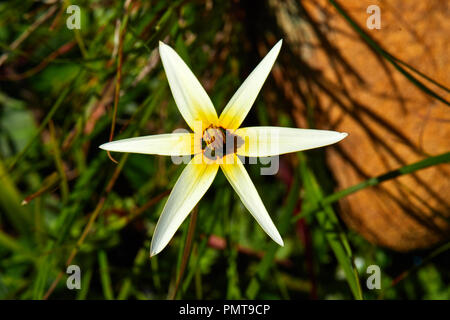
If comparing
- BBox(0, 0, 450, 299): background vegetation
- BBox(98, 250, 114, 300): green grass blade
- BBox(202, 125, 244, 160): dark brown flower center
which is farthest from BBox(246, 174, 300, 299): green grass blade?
BBox(98, 250, 114, 300): green grass blade

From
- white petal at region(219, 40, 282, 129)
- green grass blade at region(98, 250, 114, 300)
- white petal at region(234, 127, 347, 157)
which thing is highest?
white petal at region(219, 40, 282, 129)

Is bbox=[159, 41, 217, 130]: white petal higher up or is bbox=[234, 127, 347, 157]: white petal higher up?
bbox=[159, 41, 217, 130]: white petal

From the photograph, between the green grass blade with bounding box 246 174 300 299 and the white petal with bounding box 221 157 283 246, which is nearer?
the white petal with bounding box 221 157 283 246

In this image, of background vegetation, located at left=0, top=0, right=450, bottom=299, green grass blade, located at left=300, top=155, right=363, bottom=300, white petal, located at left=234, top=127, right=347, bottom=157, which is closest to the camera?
white petal, located at left=234, top=127, right=347, bottom=157

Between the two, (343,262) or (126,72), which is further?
(126,72)

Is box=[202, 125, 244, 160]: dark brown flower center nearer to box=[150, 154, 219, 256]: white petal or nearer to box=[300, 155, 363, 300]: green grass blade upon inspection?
box=[150, 154, 219, 256]: white petal
